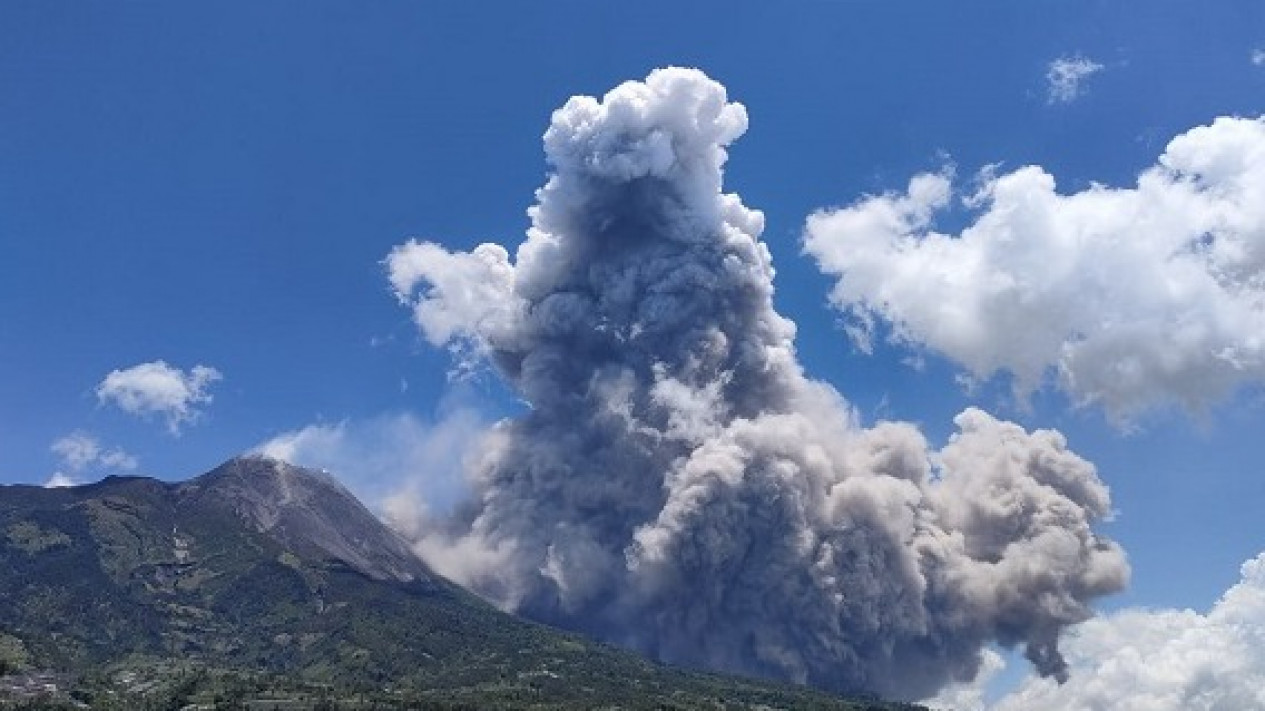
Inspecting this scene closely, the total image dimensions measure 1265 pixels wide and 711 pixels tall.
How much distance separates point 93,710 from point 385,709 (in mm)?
46629

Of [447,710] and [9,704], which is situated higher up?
[447,710]

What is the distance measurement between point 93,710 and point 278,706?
2955cm

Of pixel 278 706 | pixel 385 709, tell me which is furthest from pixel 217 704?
pixel 385 709

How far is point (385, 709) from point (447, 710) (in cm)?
997

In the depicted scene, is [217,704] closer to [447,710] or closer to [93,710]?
[93,710]

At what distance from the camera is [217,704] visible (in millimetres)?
199000

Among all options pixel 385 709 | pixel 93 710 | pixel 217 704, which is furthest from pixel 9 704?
pixel 385 709

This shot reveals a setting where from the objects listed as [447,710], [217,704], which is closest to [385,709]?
[447,710]

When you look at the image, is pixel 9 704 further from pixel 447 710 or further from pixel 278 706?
pixel 447 710

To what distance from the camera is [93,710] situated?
19775cm

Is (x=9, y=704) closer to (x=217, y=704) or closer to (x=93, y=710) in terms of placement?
(x=93, y=710)

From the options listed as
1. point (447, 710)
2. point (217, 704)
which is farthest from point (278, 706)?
point (447, 710)

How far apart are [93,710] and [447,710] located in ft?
186

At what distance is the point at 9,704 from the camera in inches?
7707
